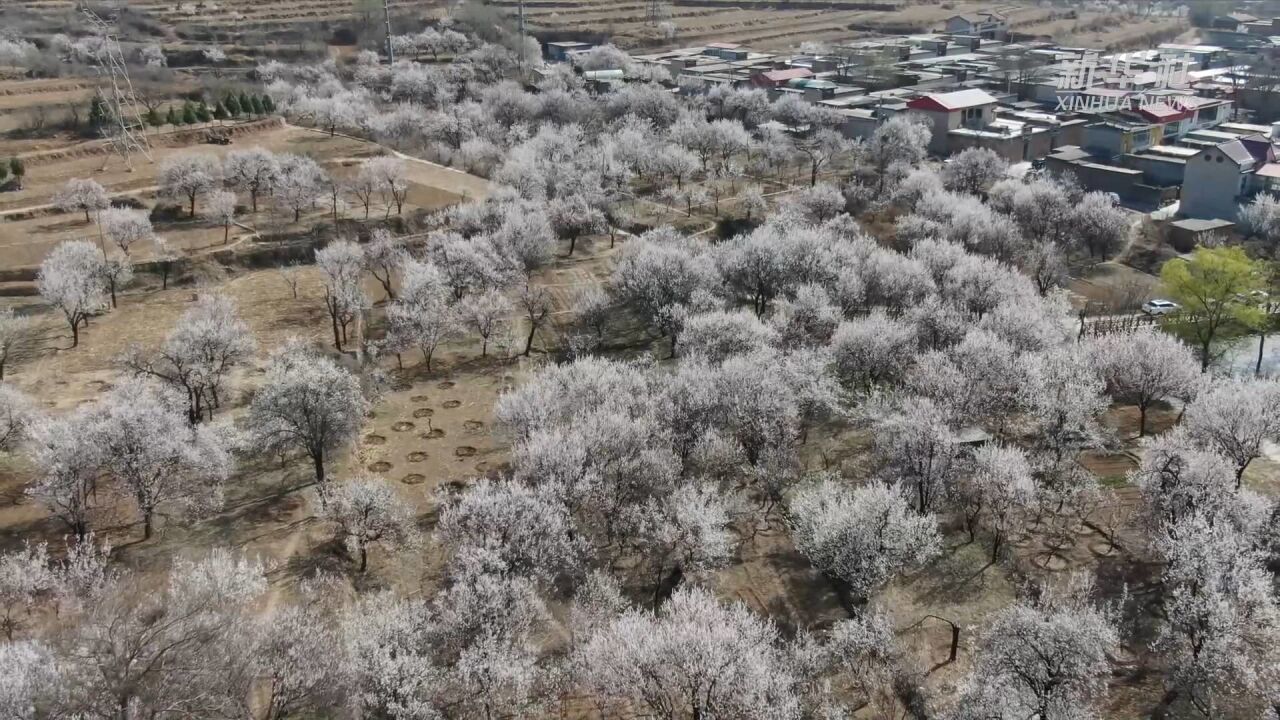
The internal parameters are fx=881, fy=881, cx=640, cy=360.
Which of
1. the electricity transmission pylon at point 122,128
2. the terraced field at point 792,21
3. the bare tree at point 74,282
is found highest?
the terraced field at point 792,21

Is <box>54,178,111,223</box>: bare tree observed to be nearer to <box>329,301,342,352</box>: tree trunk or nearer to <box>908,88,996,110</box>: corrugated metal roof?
<box>329,301,342,352</box>: tree trunk

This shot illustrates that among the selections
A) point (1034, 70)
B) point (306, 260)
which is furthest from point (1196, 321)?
point (1034, 70)

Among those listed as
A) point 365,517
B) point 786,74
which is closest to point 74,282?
point 365,517

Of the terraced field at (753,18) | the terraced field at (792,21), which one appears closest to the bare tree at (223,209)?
the terraced field at (753,18)

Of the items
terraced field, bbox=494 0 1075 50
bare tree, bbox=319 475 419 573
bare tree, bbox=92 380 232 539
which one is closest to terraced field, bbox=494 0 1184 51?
terraced field, bbox=494 0 1075 50

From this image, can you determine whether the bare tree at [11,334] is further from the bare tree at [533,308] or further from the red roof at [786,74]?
the red roof at [786,74]

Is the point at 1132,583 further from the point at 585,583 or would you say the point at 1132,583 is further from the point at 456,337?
the point at 456,337
